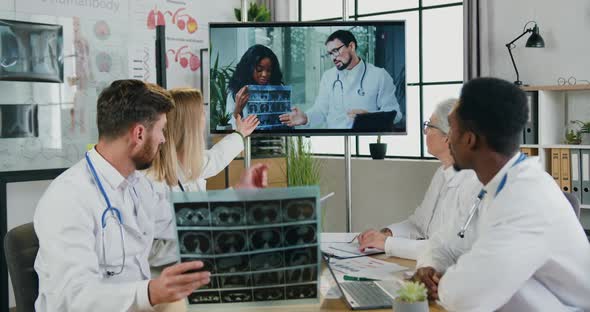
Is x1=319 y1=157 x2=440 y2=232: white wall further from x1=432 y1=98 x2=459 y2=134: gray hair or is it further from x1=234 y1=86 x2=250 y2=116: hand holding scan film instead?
x1=432 y1=98 x2=459 y2=134: gray hair

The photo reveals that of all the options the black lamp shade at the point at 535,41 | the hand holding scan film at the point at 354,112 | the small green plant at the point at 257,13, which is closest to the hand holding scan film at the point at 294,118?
the hand holding scan film at the point at 354,112

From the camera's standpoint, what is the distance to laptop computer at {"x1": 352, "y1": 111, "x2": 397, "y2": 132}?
171 inches

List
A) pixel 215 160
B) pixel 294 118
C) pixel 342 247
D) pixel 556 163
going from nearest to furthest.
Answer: pixel 342 247 → pixel 215 160 → pixel 294 118 → pixel 556 163

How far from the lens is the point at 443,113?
3.01 metres

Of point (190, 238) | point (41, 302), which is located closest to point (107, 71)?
point (41, 302)

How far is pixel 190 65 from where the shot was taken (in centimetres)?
623

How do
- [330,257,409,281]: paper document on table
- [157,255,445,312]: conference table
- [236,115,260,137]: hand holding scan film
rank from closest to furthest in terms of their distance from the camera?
[157,255,445,312]: conference table
[330,257,409,281]: paper document on table
[236,115,260,137]: hand holding scan film

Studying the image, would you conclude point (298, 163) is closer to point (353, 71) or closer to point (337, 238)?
point (353, 71)

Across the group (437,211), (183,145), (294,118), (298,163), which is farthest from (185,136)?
(298,163)

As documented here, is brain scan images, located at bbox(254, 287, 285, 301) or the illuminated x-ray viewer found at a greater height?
the illuminated x-ray viewer

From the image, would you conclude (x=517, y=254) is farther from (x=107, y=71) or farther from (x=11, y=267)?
(x=107, y=71)

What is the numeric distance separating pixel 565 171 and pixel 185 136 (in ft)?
9.22

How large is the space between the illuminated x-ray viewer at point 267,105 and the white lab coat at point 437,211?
145 centimetres

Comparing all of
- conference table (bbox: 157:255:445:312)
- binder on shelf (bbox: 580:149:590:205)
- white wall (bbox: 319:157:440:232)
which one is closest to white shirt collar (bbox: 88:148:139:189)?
conference table (bbox: 157:255:445:312)
